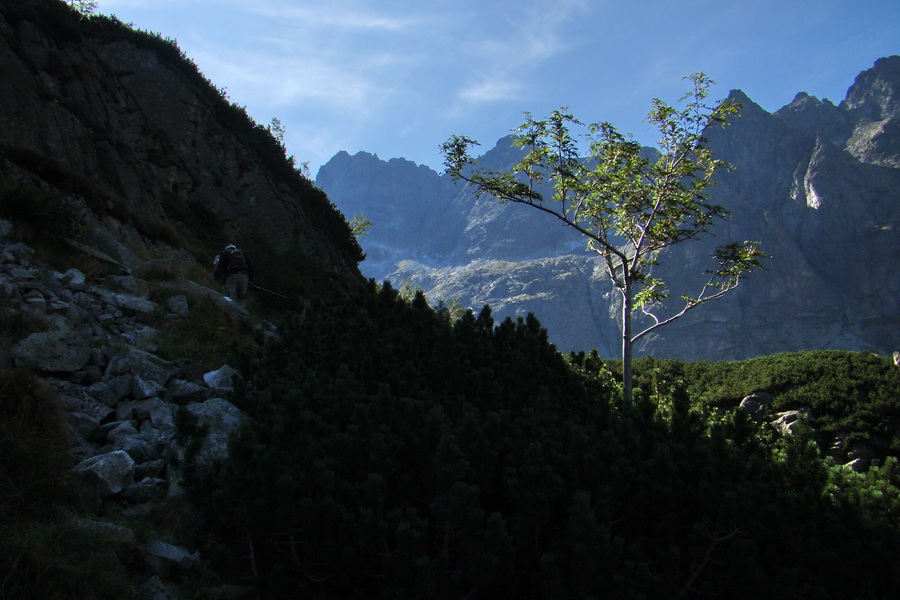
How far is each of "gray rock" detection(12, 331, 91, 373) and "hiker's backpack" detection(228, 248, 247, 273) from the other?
20.4ft

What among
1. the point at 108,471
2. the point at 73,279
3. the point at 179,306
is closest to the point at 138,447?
the point at 108,471

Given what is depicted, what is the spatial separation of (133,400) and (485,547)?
12.8ft

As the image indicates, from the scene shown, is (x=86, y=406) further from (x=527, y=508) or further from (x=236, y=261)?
(x=236, y=261)

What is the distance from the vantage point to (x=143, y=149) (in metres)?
17.0

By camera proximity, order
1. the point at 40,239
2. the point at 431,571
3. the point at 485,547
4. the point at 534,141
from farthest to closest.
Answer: the point at 534,141, the point at 40,239, the point at 485,547, the point at 431,571

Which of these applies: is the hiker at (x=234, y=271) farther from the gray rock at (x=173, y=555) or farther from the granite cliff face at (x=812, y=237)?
the granite cliff face at (x=812, y=237)

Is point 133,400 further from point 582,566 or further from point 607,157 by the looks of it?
point 607,157

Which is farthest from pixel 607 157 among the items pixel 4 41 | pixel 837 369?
pixel 4 41

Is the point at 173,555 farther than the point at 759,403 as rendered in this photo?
No

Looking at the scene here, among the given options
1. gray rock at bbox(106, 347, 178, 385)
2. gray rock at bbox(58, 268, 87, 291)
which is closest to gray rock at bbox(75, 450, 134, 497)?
gray rock at bbox(106, 347, 178, 385)

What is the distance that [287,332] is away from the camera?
6.87 metres

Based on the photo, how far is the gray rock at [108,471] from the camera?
3754 millimetres

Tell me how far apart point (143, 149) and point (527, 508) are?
703 inches

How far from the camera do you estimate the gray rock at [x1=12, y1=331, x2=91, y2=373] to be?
490 cm
